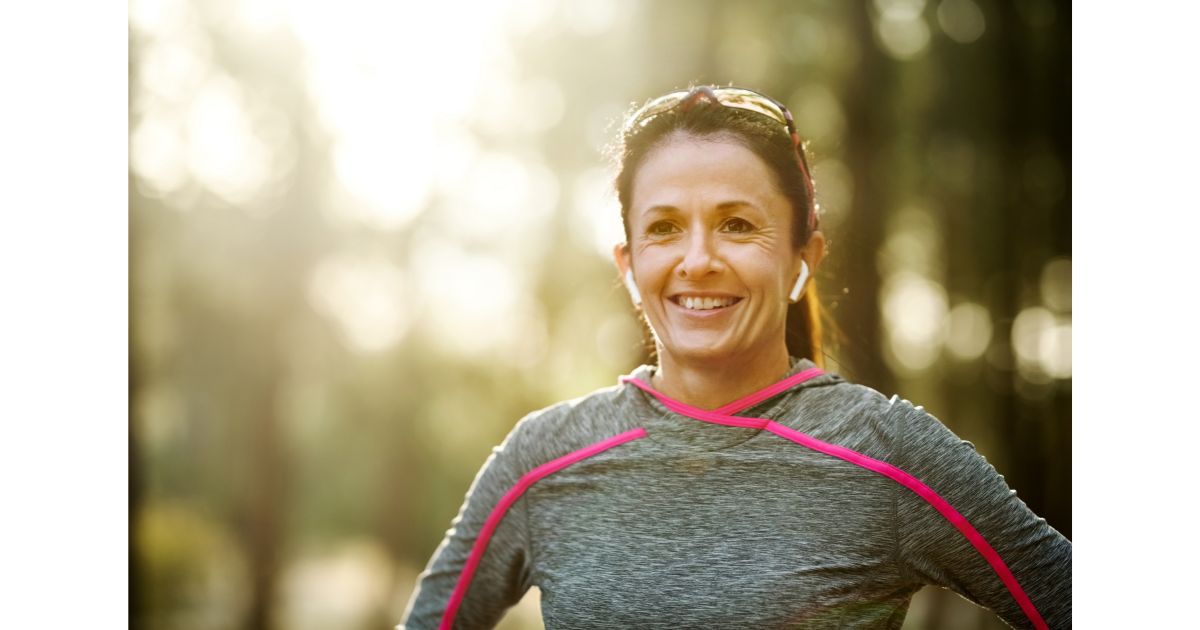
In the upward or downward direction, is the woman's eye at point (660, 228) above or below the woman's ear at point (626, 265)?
above

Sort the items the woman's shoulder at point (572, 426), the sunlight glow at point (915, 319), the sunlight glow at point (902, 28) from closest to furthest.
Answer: the woman's shoulder at point (572, 426) → the sunlight glow at point (902, 28) → the sunlight glow at point (915, 319)

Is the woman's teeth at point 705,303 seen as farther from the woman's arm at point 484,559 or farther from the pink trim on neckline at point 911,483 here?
the woman's arm at point 484,559

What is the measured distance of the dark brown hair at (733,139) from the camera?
1.42 metres

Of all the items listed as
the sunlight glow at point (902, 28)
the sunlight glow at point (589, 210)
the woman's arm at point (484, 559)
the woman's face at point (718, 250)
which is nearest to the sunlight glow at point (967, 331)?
the sunlight glow at point (902, 28)

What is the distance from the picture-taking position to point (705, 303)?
143 centimetres

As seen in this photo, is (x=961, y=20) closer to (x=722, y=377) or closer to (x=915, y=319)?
(x=915, y=319)

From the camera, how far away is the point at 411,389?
17.0 ft

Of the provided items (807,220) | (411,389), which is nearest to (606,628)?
(807,220)

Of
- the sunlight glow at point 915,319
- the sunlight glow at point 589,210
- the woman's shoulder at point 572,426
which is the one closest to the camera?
the woman's shoulder at point 572,426

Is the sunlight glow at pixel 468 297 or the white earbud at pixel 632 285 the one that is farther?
the sunlight glow at pixel 468 297

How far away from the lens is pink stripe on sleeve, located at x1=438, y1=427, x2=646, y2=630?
1.49 m

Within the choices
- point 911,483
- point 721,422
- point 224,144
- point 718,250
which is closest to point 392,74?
point 224,144

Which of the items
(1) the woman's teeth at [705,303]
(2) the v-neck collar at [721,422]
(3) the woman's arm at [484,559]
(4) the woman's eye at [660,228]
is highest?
(4) the woman's eye at [660,228]

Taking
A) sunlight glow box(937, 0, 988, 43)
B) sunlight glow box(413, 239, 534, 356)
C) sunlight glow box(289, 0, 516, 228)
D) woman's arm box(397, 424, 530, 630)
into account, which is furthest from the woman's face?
sunlight glow box(413, 239, 534, 356)
